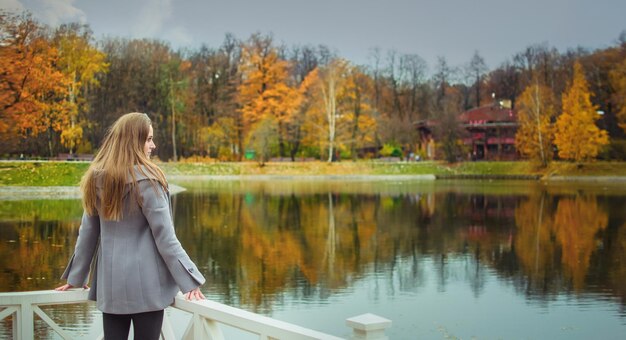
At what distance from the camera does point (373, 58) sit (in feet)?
217

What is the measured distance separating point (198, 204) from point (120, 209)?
22.6 metres

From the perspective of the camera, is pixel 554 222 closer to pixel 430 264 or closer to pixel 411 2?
pixel 430 264

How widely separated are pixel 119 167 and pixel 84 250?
53 cm

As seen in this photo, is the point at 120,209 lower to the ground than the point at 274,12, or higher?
lower

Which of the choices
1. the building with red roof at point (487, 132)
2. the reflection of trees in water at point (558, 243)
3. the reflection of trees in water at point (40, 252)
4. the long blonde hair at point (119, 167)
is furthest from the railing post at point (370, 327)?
the building with red roof at point (487, 132)

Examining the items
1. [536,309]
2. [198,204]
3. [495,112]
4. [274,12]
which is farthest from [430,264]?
[274,12]

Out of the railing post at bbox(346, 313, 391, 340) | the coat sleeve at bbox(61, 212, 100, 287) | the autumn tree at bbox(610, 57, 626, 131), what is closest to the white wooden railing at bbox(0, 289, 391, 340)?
the railing post at bbox(346, 313, 391, 340)

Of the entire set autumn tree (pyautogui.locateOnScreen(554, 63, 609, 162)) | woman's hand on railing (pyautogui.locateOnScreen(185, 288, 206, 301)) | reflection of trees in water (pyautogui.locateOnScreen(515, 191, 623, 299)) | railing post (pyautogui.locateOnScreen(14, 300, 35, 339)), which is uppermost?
autumn tree (pyautogui.locateOnScreen(554, 63, 609, 162))

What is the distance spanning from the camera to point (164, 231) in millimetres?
3197

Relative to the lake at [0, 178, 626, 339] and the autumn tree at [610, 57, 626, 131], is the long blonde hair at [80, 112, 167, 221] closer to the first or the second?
the lake at [0, 178, 626, 339]

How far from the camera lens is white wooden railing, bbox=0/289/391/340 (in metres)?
3.19

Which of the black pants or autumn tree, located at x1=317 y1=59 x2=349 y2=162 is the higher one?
autumn tree, located at x1=317 y1=59 x2=349 y2=162

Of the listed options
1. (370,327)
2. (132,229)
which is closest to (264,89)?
(132,229)

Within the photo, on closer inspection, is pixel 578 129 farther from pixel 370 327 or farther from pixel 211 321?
pixel 370 327
